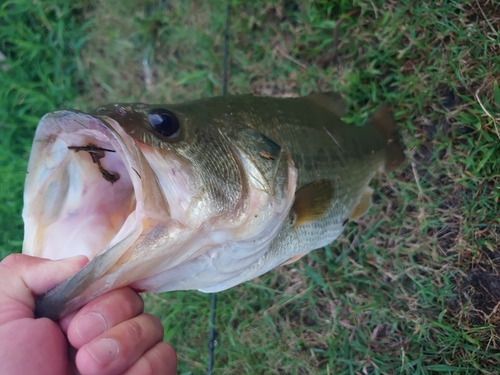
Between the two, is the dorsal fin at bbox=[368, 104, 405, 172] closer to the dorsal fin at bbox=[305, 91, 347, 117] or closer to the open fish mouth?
the dorsal fin at bbox=[305, 91, 347, 117]

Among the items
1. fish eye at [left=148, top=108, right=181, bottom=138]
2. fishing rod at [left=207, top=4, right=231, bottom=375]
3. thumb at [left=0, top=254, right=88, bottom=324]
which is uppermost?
fish eye at [left=148, top=108, right=181, bottom=138]

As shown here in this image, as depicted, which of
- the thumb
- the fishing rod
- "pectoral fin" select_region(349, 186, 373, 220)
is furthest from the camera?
the fishing rod

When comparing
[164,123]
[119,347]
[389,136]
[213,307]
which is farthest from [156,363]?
[389,136]

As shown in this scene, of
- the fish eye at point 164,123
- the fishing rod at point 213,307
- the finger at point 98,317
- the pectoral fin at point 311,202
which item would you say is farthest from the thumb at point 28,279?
the fishing rod at point 213,307

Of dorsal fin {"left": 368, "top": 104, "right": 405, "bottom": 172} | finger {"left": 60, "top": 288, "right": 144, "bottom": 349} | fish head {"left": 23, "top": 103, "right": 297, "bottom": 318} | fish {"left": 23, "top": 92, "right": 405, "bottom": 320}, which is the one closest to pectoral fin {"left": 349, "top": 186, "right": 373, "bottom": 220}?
dorsal fin {"left": 368, "top": 104, "right": 405, "bottom": 172}

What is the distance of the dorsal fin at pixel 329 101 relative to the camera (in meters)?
1.93

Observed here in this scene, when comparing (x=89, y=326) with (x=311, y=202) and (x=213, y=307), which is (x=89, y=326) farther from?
(x=213, y=307)

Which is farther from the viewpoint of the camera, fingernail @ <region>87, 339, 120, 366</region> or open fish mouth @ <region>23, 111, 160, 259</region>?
open fish mouth @ <region>23, 111, 160, 259</region>

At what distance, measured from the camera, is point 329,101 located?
6.44 feet

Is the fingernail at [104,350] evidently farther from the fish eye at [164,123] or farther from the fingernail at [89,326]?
the fish eye at [164,123]

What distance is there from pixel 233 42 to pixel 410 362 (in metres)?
2.19

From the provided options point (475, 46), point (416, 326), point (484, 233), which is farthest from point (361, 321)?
point (475, 46)

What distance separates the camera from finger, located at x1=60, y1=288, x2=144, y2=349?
1.08 m

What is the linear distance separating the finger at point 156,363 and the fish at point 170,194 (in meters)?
0.17
